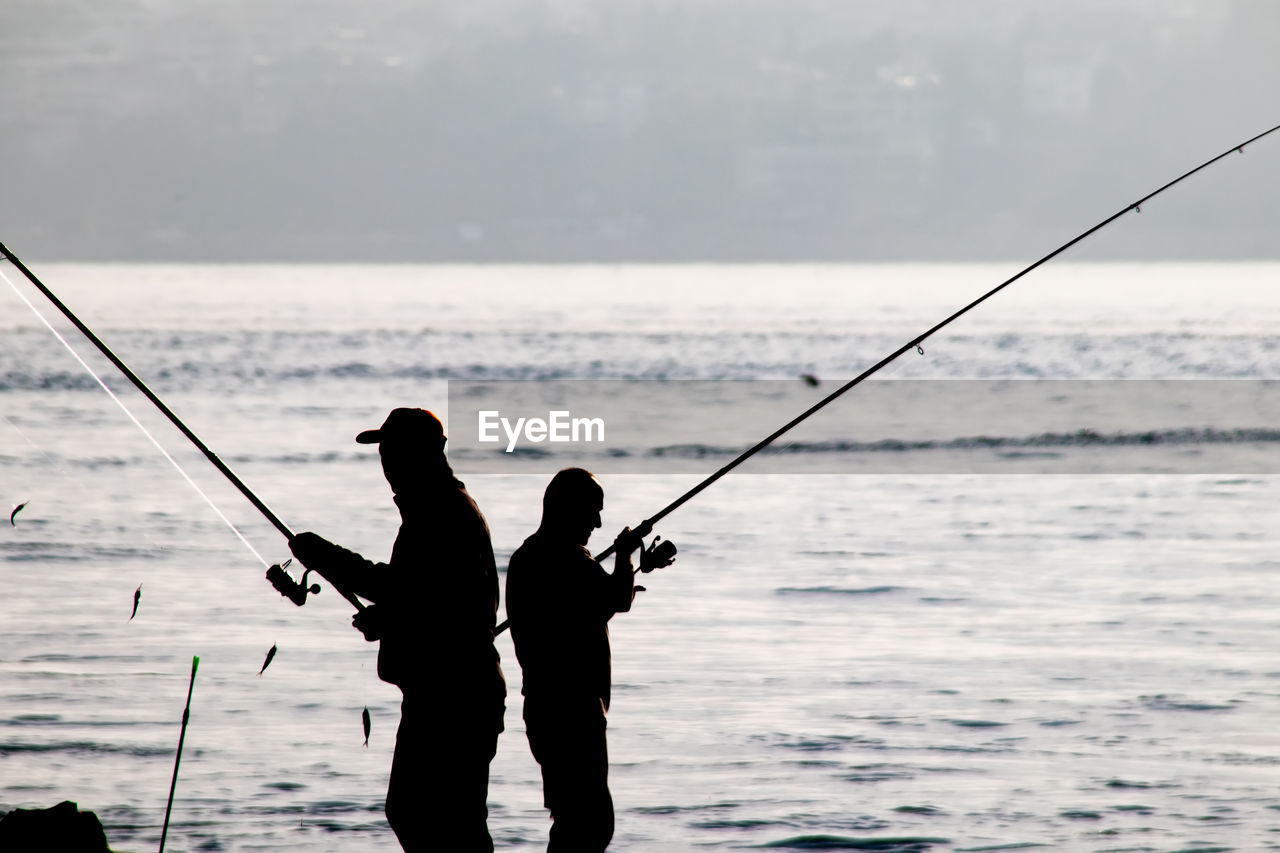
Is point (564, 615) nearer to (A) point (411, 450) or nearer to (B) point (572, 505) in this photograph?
(B) point (572, 505)

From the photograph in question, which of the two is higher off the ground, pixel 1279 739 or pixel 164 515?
pixel 164 515

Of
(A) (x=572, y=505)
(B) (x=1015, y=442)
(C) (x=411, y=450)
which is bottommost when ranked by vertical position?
(A) (x=572, y=505)

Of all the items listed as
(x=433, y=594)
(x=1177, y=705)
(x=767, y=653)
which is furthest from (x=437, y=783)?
(x=767, y=653)

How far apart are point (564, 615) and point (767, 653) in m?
4.68

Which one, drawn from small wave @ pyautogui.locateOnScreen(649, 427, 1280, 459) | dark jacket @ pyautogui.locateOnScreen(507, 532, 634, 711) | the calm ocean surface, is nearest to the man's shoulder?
dark jacket @ pyautogui.locateOnScreen(507, 532, 634, 711)

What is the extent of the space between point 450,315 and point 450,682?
6688cm

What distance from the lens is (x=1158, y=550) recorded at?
12.0 meters

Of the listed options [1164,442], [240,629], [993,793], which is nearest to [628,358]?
[1164,442]

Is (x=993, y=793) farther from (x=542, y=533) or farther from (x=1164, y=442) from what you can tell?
(x=1164, y=442)

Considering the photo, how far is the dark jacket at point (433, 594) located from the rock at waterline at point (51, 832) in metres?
0.85

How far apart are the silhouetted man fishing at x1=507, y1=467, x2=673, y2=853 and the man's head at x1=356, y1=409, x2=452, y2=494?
30 cm

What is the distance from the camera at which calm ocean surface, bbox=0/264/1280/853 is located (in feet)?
18.3

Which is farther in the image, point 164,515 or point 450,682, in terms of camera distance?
point 164,515

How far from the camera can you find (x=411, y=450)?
3.66 metres
